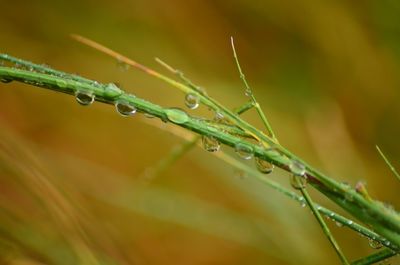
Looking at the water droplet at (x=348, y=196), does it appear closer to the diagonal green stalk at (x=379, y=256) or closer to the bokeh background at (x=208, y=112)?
Answer: the diagonal green stalk at (x=379, y=256)

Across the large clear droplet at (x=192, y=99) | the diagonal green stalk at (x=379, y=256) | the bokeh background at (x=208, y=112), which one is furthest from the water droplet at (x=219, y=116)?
the bokeh background at (x=208, y=112)

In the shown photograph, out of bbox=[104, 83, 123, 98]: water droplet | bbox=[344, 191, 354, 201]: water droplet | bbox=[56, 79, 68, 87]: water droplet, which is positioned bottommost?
bbox=[344, 191, 354, 201]: water droplet

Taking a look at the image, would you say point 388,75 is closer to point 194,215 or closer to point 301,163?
point 194,215

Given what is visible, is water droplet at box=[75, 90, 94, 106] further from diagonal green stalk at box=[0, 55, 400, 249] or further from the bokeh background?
the bokeh background

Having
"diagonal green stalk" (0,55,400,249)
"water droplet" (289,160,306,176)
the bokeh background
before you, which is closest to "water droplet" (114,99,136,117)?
"diagonal green stalk" (0,55,400,249)

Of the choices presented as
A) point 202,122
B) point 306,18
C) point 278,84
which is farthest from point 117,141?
point 202,122

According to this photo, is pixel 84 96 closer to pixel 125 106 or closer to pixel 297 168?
pixel 125 106

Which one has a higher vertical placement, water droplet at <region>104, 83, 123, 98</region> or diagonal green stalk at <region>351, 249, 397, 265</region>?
water droplet at <region>104, 83, 123, 98</region>
